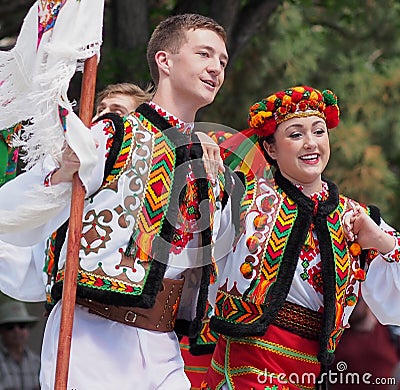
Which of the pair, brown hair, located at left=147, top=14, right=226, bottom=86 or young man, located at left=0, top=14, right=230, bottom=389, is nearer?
young man, located at left=0, top=14, right=230, bottom=389

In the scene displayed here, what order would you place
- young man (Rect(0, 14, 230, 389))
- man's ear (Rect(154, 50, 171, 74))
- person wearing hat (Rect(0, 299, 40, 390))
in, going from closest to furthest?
1. young man (Rect(0, 14, 230, 389))
2. man's ear (Rect(154, 50, 171, 74))
3. person wearing hat (Rect(0, 299, 40, 390))

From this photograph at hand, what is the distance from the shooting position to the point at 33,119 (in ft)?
11.6

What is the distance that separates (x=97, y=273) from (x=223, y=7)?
4.01m

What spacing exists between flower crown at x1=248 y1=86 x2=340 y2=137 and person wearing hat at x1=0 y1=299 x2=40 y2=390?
3.12 meters

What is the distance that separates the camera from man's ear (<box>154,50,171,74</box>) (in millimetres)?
3949

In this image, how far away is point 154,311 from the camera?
3.79 metres

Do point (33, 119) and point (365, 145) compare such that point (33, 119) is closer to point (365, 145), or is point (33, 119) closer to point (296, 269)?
point (296, 269)

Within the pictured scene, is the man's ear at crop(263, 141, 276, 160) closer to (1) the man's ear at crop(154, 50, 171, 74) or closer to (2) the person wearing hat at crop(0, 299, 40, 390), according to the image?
(1) the man's ear at crop(154, 50, 171, 74)

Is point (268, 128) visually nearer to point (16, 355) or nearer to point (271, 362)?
point (271, 362)

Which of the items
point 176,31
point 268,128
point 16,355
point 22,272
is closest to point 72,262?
point 22,272

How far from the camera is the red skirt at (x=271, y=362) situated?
168 inches

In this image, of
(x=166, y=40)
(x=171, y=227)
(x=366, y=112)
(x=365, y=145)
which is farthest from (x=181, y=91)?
(x=366, y=112)

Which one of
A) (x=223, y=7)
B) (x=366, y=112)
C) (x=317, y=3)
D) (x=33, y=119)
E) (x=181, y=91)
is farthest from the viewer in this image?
(x=366, y=112)

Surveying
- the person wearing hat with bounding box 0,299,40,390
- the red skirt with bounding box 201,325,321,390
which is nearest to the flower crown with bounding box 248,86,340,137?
the red skirt with bounding box 201,325,321,390
